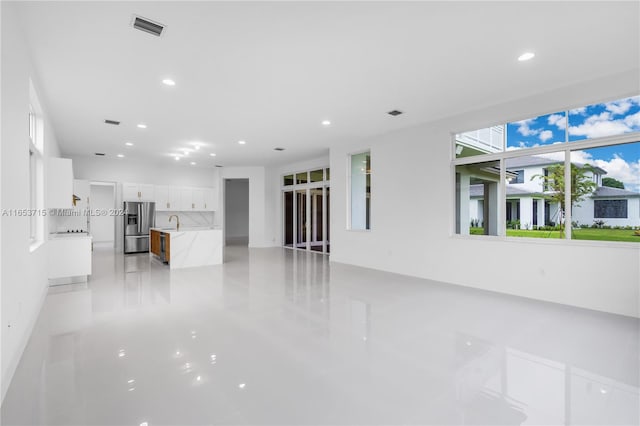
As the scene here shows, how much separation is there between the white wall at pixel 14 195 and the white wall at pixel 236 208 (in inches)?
502

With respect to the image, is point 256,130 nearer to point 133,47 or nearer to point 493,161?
point 133,47

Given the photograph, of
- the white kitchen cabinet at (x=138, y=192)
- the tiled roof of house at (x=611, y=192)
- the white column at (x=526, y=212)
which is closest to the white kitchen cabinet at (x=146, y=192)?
the white kitchen cabinet at (x=138, y=192)

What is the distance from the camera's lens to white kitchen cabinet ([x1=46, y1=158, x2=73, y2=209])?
5.07m

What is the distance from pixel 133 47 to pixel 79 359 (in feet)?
9.95

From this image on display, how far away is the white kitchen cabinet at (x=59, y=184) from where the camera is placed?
5.07 metres

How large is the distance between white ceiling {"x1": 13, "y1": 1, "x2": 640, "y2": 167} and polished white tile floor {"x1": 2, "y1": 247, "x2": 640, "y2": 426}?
296cm

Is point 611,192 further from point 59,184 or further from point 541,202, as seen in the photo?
point 59,184

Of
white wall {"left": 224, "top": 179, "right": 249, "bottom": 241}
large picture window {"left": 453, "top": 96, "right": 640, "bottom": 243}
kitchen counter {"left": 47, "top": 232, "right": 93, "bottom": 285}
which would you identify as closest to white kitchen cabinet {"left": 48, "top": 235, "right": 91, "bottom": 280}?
kitchen counter {"left": 47, "top": 232, "right": 93, "bottom": 285}

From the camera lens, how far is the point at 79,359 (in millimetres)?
2734

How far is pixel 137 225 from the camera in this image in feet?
32.5

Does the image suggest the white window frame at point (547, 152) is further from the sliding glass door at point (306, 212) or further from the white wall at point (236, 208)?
the white wall at point (236, 208)

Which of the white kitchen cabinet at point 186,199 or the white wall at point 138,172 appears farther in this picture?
the white kitchen cabinet at point 186,199

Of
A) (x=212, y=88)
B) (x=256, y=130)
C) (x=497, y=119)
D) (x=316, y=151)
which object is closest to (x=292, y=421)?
(x=212, y=88)

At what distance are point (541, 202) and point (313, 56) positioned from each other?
4.00 meters
